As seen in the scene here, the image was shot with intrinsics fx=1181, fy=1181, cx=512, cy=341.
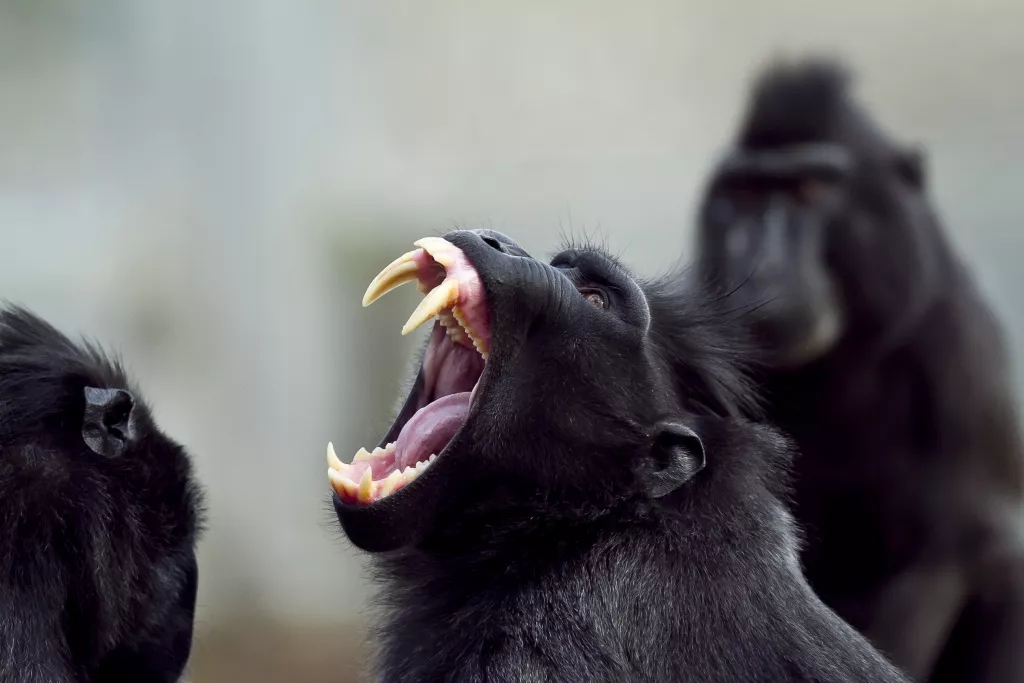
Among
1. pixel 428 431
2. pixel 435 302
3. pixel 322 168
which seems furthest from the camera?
pixel 322 168

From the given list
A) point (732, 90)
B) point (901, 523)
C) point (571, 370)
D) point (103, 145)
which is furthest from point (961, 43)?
point (571, 370)

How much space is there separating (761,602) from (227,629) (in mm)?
4402

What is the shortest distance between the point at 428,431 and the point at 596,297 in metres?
0.45

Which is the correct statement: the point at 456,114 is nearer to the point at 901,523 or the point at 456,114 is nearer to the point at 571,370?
the point at 901,523

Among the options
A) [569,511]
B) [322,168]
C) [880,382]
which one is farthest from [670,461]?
[322,168]

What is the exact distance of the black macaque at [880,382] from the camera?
176 inches

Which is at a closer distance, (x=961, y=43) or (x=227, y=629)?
(x=227, y=629)

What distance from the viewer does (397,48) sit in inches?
285

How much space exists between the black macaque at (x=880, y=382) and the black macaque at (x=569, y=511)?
1.97 m

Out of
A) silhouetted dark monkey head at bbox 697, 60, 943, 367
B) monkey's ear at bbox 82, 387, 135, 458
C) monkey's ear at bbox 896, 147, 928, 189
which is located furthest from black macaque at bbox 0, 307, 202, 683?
monkey's ear at bbox 896, 147, 928, 189

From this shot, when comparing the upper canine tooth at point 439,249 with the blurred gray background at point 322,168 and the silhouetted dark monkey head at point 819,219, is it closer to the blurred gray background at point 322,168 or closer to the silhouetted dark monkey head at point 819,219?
the silhouetted dark monkey head at point 819,219

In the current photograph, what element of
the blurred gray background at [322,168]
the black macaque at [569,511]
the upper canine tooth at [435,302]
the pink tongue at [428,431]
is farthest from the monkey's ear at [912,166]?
the upper canine tooth at [435,302]

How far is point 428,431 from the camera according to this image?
7.75ft

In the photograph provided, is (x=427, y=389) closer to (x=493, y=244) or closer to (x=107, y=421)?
(x=493, y=244)
